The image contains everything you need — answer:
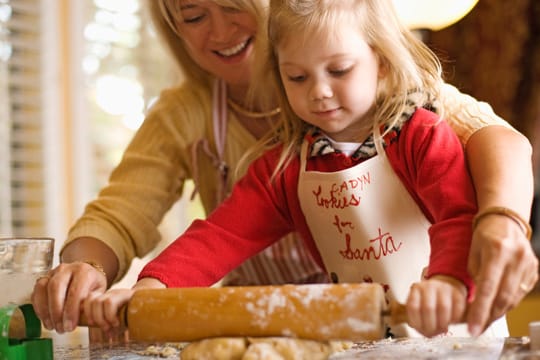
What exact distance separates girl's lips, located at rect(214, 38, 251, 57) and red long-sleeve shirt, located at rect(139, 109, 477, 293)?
25cm

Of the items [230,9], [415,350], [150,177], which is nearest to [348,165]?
[415,350]

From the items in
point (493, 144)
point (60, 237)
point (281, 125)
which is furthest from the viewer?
point (60, 237)

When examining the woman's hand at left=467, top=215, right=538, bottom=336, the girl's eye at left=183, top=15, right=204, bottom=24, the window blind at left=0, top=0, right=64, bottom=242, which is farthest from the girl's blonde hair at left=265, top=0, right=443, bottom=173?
the window blind at left=0, top=0, right=64, bottom=242

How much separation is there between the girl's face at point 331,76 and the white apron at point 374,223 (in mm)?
81

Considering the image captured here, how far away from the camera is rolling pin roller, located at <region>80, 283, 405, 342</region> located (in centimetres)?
83

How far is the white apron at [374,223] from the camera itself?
117cm

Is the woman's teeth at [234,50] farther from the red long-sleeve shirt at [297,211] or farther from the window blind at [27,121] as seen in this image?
the window blind at [27,121]

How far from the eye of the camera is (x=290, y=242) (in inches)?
61.5

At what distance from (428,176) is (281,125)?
1.28 ft

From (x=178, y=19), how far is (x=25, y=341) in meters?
0.74

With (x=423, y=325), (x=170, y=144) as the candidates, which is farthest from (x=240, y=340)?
(x=170, y=144)

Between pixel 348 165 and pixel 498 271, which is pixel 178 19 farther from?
pixel 498 271

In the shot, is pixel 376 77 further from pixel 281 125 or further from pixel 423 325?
pixel 423 325

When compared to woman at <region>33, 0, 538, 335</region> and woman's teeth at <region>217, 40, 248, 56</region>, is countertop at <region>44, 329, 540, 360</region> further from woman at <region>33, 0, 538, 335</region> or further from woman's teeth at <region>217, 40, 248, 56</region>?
woman's teeth at <region>217, 40, 248, 56</region>
